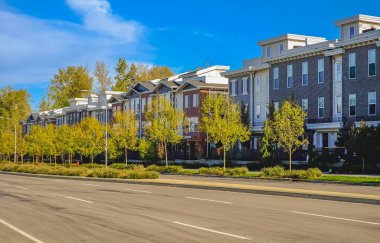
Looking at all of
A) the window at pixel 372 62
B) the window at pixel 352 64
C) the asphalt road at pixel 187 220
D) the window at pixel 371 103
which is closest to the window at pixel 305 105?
the window at pixel 352 64

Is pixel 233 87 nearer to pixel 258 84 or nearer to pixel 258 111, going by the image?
pixel 258 84

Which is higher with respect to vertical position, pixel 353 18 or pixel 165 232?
pixel 353 18

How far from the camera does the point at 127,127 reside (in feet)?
208

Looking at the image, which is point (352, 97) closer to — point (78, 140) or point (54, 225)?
point (78, 140)

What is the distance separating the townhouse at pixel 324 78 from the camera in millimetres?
46656

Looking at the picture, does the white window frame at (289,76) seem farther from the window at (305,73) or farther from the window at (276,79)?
the window at (305,73)

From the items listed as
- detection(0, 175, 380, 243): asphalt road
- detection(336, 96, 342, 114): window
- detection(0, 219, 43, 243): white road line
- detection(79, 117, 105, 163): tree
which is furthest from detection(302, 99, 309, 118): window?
detection(0, 219, 43, 243): white road line

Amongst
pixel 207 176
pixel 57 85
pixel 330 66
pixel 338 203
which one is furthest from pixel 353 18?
pixel 57 85

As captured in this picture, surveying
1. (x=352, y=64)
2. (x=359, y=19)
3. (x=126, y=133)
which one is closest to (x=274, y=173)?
(x=352, y=64)

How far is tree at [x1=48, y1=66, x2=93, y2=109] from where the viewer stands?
12056 centimetres

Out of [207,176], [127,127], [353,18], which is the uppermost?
[353,18]

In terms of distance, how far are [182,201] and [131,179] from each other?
15614mm

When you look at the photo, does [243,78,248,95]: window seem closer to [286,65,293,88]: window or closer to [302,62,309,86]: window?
[286,65,293,88]: window

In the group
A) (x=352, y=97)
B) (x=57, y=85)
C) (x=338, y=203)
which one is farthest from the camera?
(x=57, y=85)
